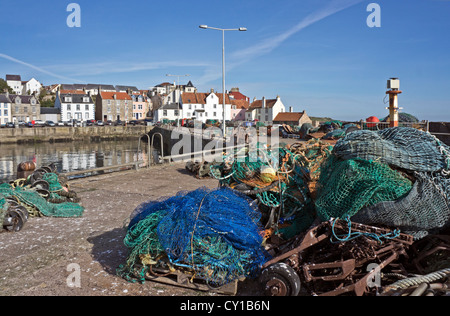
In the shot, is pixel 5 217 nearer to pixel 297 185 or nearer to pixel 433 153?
pixel 297 185

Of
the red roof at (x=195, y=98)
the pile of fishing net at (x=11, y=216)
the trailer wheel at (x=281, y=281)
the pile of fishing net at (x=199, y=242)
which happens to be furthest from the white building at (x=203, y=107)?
the trailer wheel at (x=281, y=281)

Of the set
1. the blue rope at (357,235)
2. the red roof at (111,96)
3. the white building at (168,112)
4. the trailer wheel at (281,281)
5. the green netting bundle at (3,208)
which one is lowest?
the trailer wheel at (281,281)

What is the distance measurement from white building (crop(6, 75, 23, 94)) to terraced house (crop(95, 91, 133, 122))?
56.6 m

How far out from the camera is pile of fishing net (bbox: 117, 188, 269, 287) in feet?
13.9

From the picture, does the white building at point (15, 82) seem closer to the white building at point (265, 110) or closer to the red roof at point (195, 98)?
the red roof at point (195, 98)

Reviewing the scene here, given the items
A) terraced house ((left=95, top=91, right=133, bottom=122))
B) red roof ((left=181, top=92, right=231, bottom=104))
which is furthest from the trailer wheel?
terraced house ((left=95, top=91, right=133, bottom=122))

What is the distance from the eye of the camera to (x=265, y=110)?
72.1m

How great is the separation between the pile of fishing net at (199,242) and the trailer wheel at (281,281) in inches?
16.8

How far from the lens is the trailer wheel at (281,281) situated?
3865 mm

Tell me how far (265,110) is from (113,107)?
118ft

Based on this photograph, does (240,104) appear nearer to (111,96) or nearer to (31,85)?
(111,96)

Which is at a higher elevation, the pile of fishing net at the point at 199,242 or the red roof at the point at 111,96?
the red roof at the point at 111,96

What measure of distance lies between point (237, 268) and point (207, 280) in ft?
1.27

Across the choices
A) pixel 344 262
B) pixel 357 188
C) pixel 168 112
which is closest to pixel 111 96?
pixel 168 112
